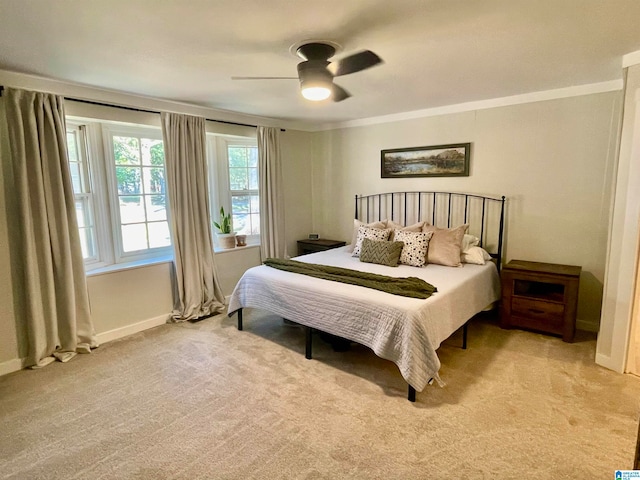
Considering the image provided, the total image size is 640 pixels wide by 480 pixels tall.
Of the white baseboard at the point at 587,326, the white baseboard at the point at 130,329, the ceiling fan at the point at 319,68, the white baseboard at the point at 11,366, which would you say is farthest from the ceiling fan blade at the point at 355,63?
the white baseboard at the point at 11,366

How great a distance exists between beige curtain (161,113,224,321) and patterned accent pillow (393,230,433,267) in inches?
85.4

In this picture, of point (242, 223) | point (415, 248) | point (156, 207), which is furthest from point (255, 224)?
point (415, 248)

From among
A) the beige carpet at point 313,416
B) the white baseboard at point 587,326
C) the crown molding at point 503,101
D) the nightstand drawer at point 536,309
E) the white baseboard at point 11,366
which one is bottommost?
the beige carpet at point 313,416

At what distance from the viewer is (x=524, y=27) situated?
6.63 ft

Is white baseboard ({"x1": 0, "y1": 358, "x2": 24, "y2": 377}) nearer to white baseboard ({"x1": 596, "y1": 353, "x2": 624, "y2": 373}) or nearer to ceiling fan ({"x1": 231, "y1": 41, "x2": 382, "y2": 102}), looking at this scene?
ceiling fan ({"x1": 231, "y1": 41, "x2": 382, "y2": 102})

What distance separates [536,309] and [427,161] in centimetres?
201

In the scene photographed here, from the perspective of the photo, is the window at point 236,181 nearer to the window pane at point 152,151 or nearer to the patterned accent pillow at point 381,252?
the window pane at point 152,151

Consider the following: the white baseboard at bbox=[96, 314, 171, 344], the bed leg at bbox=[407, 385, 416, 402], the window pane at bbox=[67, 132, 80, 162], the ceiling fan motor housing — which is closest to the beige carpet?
the bed leg at bbox=[407, 385, 416, 402]

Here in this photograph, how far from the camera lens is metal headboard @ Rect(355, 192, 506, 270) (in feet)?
12.8

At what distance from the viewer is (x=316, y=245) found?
16.1ft

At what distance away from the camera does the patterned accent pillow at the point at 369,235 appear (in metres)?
3.95

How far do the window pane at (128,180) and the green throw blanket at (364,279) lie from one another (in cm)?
166

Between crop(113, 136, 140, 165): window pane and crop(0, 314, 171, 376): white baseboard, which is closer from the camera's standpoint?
crop(0, 314, 171, 376): white baseboard

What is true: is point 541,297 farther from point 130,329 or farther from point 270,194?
point 130,329
